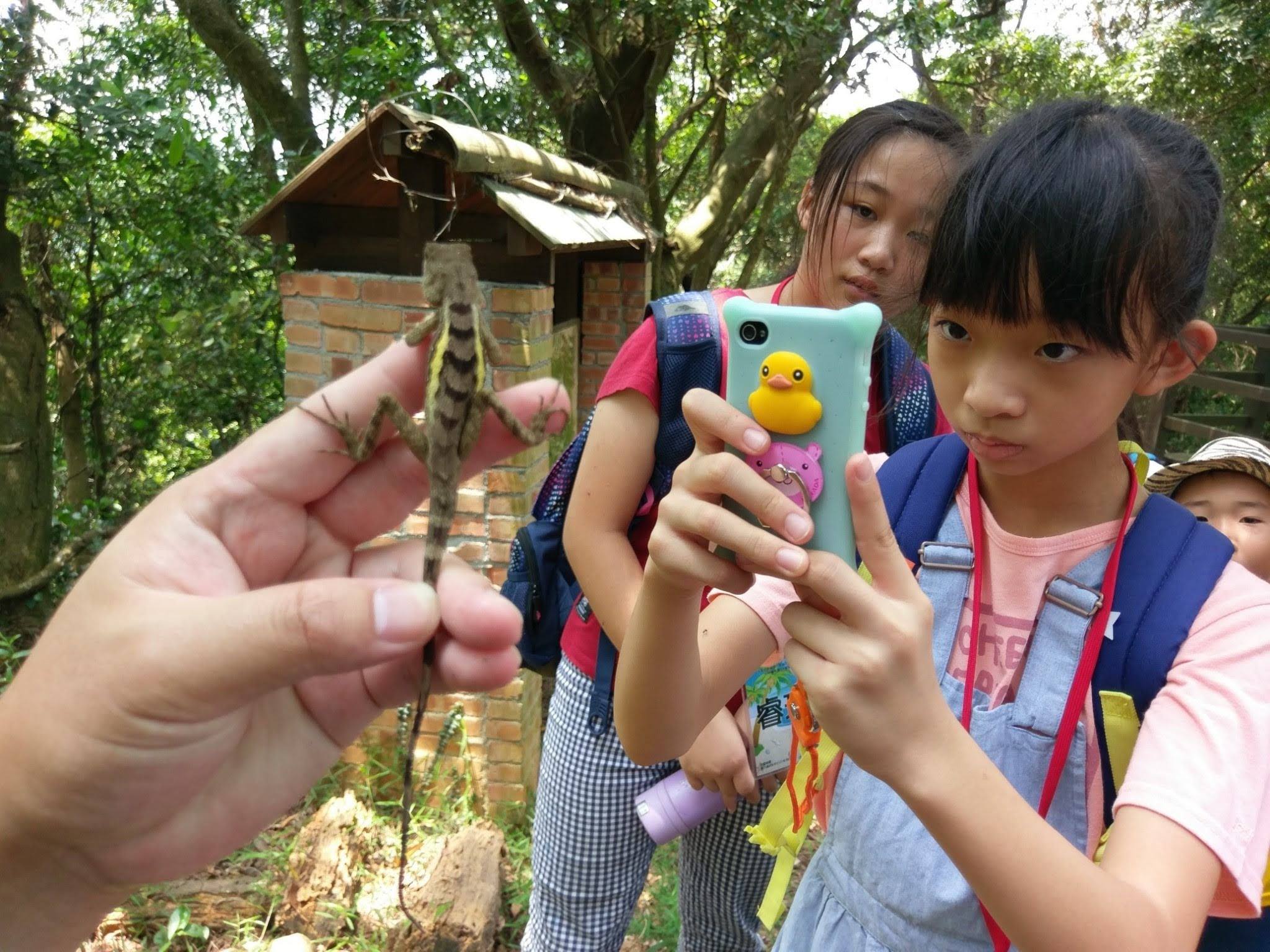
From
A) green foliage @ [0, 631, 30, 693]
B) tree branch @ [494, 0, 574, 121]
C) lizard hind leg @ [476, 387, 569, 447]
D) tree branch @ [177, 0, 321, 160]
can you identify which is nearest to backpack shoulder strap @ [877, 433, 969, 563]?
lizard hind leg @ [476, 387, 569, 447]

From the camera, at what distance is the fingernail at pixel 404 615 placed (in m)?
1.29

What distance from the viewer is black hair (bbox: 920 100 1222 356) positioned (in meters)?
1.44

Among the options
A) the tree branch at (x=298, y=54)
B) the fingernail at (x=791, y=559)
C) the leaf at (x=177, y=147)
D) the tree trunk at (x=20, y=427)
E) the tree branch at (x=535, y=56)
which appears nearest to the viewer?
the fingernail at (x=791, y=559)

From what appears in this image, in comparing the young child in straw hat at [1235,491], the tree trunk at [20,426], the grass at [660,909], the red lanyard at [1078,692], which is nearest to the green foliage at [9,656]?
the tree trunk at [20,426]

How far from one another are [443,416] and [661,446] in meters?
0.56

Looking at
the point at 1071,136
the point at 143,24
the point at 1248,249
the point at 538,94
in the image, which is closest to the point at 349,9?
the point at 538,94

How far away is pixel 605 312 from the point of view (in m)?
6.57

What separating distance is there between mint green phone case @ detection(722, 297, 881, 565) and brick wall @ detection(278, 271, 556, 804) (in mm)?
2909

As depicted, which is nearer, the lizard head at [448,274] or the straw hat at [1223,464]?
the straw hat at [1223,464]

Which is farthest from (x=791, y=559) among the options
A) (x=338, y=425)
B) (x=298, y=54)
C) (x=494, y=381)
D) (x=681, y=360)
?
(x=298, y=54)

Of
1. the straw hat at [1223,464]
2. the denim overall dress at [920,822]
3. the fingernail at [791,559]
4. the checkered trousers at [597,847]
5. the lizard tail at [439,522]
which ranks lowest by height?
the checkered trousers at [597,847]

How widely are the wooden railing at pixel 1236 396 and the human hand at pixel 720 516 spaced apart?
8.04m

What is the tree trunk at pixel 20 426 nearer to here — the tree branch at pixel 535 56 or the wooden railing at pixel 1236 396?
the tree branch at pixel 535 56

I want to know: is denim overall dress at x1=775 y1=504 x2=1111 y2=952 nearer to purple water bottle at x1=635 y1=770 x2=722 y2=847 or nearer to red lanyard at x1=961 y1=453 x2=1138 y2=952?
red lanyard at x1=961 y1=453 x2=1138 y2=952
